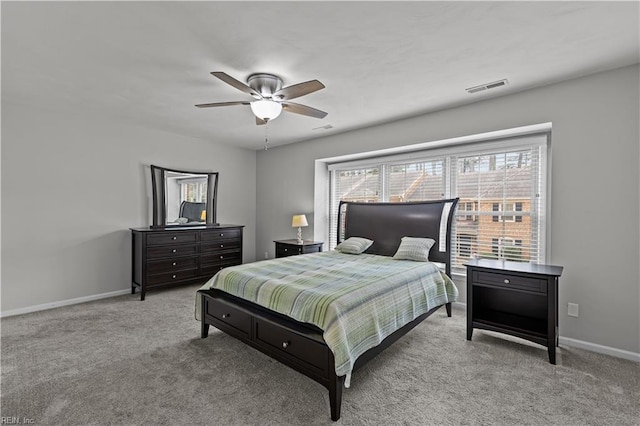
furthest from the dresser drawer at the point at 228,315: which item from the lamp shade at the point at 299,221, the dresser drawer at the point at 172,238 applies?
the lamp shade at the point at 299,221

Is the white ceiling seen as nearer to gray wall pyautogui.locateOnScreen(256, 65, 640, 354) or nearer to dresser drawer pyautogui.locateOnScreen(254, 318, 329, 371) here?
gray wall pyautogui.locateOnScreen(256, 65, 640, 354)

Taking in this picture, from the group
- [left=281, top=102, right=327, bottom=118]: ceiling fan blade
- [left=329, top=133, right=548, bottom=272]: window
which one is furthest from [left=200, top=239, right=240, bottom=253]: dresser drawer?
[left=281, top=102, right=327, bottom=118]: ceiling fan blade

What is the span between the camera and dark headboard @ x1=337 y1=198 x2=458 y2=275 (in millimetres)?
3867

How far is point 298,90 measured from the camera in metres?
2.61

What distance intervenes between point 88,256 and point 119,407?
10.1 feet

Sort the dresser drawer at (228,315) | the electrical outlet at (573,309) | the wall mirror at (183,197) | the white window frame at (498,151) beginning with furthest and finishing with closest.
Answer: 1. the wall mirror at (183,197)
2. the white window frame at (498,151)
3. the electrical outlet at (573,309)
4. the dresser drawer at (228,315)

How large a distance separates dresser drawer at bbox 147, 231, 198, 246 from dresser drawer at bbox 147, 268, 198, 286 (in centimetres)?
46

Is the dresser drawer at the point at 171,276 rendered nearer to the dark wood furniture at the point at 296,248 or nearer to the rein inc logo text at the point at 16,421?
A: the dark wood furniture at the point at 296,248

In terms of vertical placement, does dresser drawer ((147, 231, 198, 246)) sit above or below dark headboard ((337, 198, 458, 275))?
below

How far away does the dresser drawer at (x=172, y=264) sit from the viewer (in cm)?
434

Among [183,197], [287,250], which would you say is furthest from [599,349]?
[183,197]

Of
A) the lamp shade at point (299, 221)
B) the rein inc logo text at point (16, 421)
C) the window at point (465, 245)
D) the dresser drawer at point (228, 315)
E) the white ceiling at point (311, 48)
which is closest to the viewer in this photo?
the rein inc logo text at point (16, 421)

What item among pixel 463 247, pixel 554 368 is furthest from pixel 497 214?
pixel 554 368

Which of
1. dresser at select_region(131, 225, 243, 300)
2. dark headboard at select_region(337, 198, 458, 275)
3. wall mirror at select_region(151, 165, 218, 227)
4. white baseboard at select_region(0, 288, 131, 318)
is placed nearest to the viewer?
white baseboard at select_region(0, 288, 131, 318)
